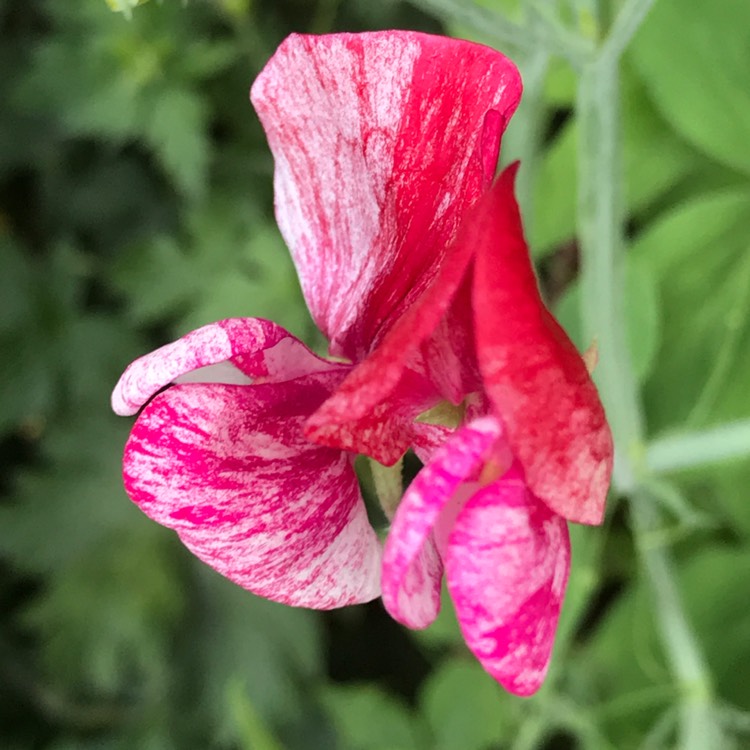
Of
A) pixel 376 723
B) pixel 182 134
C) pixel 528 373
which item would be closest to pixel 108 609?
pixel 376 723

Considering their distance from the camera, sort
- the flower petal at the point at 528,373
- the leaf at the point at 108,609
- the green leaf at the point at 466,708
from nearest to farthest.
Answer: the flower petal at the point at 528,373, the green leaf at the point at 466,708, the leaf at the point at 108,609

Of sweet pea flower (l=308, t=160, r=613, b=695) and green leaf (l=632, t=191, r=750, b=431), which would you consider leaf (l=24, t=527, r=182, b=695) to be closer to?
green leaf (l=632, t=191, r=750, b=431)

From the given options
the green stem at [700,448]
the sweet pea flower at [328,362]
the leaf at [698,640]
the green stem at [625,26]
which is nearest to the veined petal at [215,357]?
the sweet pea flower at [328,362]

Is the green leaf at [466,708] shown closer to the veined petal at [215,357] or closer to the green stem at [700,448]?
the green stem at [700,448]

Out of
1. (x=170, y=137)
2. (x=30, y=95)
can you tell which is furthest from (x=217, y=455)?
(x=30, y=95)

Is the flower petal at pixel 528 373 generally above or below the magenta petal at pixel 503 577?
above

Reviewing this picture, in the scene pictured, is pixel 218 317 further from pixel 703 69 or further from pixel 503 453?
pixel 503 453

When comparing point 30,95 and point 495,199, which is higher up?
point 30,95

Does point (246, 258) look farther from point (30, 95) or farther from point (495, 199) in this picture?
point (495, 199)
